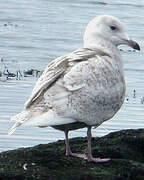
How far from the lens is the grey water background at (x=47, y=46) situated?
13633mm

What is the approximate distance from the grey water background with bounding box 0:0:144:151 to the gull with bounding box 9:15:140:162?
12.6 feet

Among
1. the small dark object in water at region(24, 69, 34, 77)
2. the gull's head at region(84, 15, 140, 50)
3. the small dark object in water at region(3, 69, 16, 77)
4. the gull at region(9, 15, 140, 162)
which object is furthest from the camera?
the small dark object in water at region(24, 69, 34, 77)

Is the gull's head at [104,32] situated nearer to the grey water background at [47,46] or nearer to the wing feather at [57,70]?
the wing feather at [57,70]

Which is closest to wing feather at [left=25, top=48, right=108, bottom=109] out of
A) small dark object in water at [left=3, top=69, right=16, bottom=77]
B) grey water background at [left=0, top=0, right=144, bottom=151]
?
grey water background at [left=0, top=0, right=144, bottom=151]

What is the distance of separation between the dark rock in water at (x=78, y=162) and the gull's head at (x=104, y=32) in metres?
1.12

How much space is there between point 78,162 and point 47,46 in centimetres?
1421

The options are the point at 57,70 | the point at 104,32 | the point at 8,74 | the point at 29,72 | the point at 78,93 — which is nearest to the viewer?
the point at 78,93

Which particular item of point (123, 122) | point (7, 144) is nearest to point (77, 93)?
→ point (7, 144)

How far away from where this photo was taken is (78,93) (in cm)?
859

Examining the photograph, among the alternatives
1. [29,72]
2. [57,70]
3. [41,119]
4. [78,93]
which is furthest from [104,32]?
[29,72]

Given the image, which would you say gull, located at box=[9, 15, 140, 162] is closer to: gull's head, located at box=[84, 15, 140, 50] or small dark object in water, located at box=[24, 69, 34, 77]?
gull's head, located at box=[84, 15, 140, 50]

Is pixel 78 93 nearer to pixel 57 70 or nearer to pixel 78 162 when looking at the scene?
pixel 57 70

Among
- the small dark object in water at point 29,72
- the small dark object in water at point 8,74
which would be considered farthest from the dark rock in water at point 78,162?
the small dark object in water at point 29,72

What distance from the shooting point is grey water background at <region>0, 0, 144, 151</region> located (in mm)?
13633
